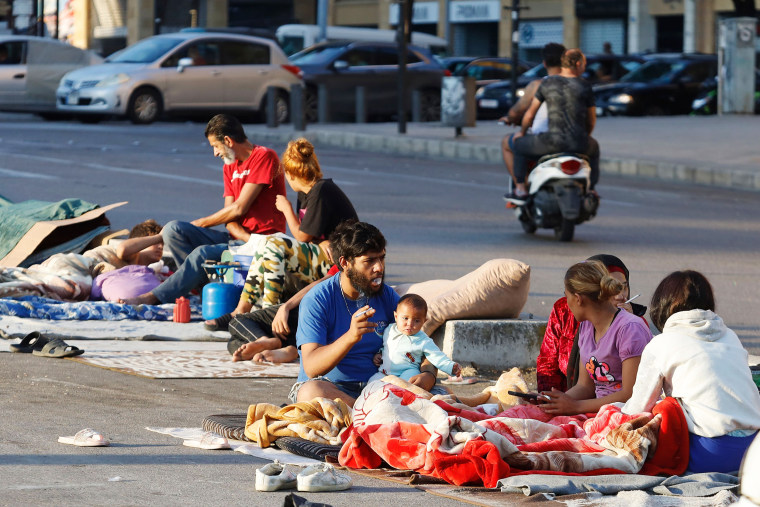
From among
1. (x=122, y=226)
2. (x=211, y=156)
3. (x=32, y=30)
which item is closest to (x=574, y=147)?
(x=122, y=226)

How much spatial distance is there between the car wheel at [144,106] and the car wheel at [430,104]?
5.13m

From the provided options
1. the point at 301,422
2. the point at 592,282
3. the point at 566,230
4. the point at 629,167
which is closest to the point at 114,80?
the point at 629,167

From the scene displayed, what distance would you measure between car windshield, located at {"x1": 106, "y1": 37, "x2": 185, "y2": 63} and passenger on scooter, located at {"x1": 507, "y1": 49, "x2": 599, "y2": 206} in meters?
15.1

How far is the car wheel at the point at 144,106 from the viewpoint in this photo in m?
26.4

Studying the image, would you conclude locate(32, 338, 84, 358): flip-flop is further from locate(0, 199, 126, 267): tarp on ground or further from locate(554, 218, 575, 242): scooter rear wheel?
locate(554, 218, 575, 242): scooter rear wheel

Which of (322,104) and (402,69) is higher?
(402,69)

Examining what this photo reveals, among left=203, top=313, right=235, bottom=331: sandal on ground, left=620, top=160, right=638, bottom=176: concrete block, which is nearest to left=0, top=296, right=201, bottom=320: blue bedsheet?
left=203, top=313, right=235, bottom=331: sandal on ground

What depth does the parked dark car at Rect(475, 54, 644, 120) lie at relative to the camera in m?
30.7

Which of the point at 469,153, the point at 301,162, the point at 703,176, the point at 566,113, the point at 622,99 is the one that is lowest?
the point at 703,176

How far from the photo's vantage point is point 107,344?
8.37 metres

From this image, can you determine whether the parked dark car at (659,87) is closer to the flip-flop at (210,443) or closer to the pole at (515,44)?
the pole at (515,44)

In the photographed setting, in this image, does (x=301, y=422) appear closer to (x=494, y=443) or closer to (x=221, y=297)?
(x=494, y=443)

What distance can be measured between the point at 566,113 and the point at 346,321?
6.45 metres

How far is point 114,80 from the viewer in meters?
26.1
